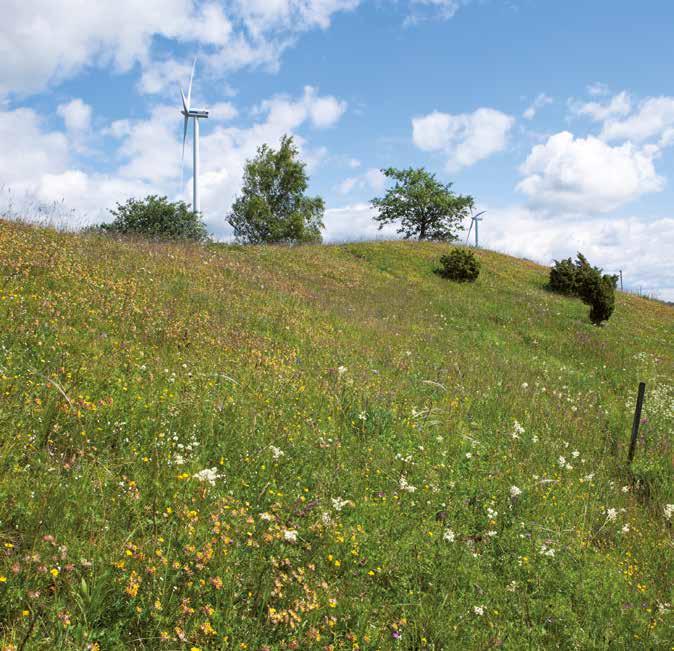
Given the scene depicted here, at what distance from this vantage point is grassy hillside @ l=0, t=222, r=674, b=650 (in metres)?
3.17

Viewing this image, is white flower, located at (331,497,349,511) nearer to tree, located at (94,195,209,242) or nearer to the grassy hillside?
the grassy hillside

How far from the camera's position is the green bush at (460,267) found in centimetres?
2958

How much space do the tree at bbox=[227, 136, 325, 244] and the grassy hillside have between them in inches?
1468

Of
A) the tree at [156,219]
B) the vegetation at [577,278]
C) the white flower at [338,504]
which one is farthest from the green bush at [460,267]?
the white flower at [338,504]

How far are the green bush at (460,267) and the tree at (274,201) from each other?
2181cm

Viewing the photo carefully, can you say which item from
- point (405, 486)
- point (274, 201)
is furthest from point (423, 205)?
point (405, 486)

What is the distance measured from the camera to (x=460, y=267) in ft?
96.7

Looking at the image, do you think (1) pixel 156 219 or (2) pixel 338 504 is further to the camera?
(1) pixel 156 219

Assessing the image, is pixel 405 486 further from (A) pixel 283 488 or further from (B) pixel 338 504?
(A) pixel 283 488

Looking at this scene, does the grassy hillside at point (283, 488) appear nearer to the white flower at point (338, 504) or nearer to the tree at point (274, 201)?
the white flower at point (338, 504)

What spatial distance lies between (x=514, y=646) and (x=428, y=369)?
24.6ft

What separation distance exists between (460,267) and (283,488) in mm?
26509

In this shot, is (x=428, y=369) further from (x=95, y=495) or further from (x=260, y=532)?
(x=95, y=495)

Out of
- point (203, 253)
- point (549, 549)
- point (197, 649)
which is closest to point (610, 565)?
point (549, 549)
